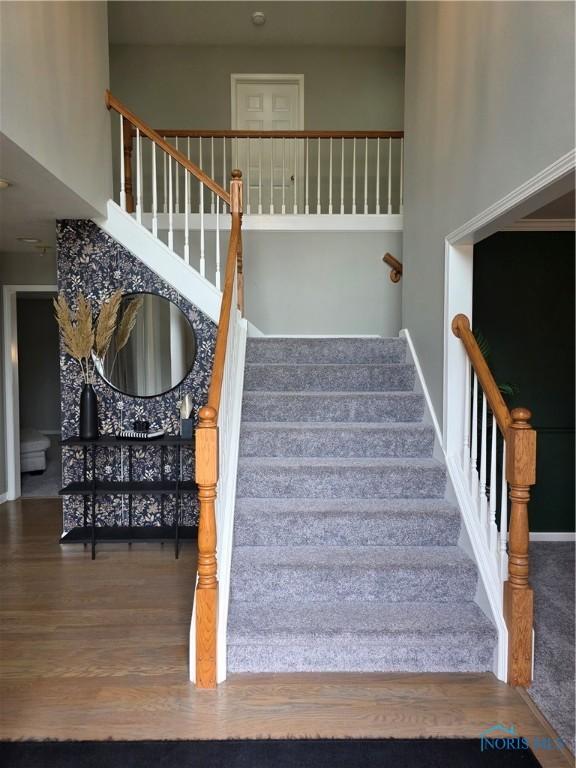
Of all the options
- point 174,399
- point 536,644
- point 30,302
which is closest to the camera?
point 536,644

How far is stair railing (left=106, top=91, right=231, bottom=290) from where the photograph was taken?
4102mm

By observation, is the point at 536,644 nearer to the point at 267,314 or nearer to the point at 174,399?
the point at 174,399

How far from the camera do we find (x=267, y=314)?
587 cm

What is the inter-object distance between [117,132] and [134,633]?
5.83 meters

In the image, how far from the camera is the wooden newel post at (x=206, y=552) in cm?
232

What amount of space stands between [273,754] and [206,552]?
2.62 ft

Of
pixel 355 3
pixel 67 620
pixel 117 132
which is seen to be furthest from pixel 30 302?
pixel 67 620

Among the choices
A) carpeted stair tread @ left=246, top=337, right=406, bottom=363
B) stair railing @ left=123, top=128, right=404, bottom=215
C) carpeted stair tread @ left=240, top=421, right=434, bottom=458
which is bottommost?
carpeted stair tread @ left=240, top=421, right=434, bottom=458

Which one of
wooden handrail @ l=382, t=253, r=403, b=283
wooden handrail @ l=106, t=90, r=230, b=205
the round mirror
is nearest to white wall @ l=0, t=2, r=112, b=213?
wooden handrail @ l=106, t=90, r=230, b=205

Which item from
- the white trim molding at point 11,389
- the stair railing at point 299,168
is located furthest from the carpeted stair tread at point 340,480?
the stair railing at point 299,168

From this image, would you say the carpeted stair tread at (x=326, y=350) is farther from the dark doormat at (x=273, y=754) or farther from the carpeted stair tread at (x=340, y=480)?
the dark doormat at (x=273, y=754)

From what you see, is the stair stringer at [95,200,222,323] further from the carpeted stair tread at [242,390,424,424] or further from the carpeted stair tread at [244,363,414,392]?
the carpeted stair tread at [242,390,424,424]

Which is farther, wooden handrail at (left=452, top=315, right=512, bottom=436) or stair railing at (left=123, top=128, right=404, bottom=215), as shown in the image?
stair railing at (left=123, top=128, right=404, bottom=215)

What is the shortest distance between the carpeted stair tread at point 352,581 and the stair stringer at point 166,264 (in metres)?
2.15
